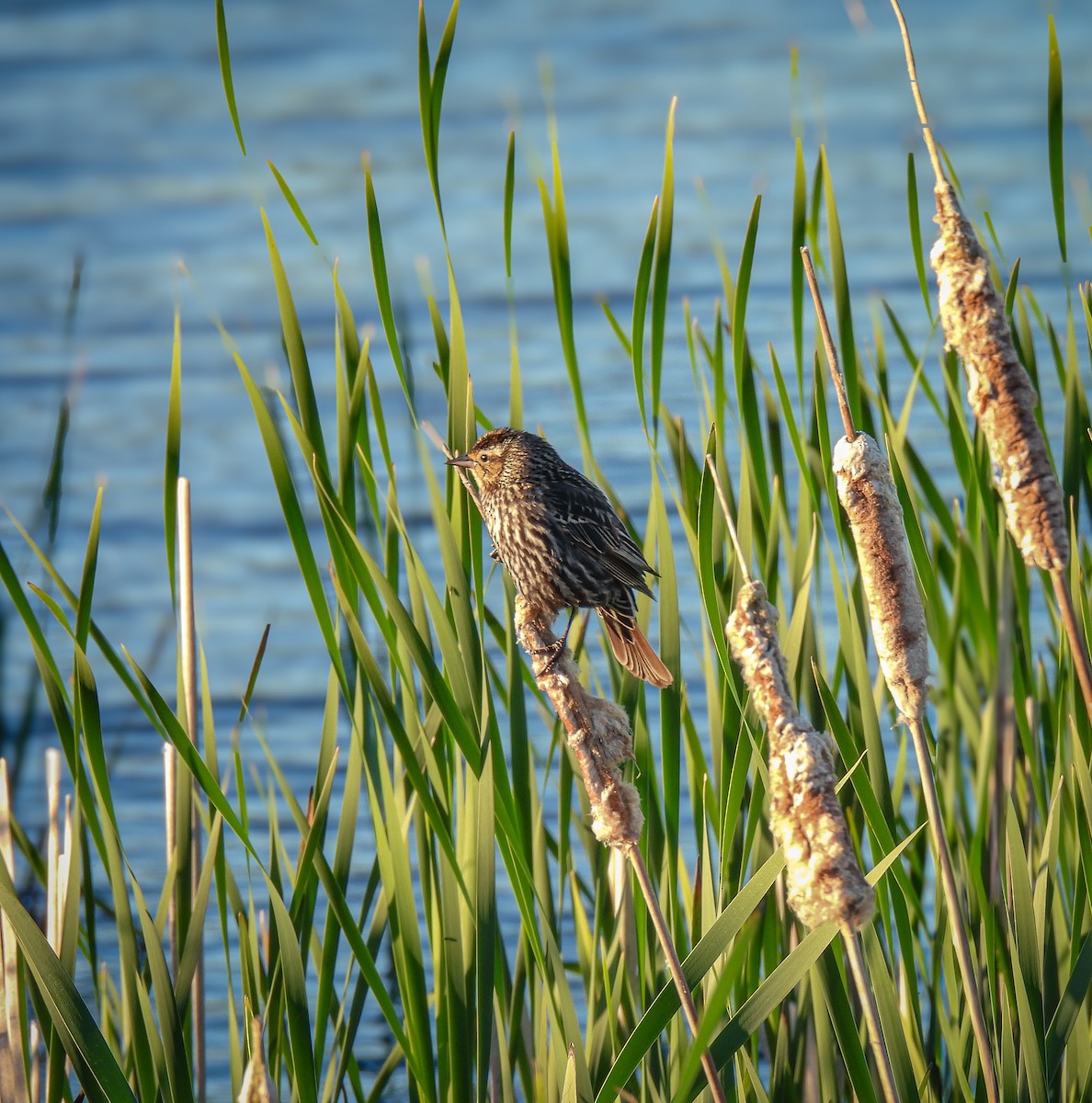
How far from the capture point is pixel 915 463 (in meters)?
2.38

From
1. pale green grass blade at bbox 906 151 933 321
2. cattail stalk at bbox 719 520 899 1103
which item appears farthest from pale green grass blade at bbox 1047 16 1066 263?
cattail stalk at bbox 719 520 899 1103

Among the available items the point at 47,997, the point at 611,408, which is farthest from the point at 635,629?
the point at 47,997

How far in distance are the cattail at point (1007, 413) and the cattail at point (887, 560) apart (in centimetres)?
11

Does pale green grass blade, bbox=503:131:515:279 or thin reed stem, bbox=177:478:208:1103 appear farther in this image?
thin reed stem, bbox=177:478:208:1103

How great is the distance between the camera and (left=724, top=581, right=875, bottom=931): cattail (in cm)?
121

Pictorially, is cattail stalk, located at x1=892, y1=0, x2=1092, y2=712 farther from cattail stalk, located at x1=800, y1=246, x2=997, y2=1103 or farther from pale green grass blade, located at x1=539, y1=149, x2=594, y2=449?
pale green grass blade, located at x1=539, y1=149, x2=594, y2=449

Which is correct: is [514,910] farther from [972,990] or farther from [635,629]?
[972,990]

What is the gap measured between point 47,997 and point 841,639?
1178 millimetres

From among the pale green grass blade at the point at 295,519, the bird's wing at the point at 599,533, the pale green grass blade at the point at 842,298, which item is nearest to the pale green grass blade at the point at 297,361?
the pale green grass blade at the point at 295,519

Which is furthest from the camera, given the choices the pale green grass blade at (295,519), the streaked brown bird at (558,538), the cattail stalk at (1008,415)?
the streaked brown bird at (558,538)

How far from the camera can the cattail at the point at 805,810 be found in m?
1.21

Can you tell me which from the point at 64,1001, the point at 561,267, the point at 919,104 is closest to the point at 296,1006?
the point at 64,1001

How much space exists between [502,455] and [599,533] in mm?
217

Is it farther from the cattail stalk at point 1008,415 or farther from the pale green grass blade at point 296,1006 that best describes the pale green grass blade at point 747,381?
the pale green grass blade at point 296,1006
